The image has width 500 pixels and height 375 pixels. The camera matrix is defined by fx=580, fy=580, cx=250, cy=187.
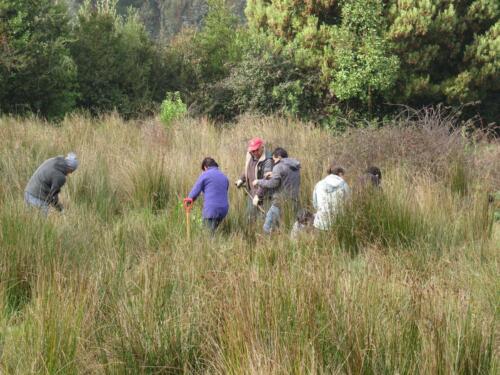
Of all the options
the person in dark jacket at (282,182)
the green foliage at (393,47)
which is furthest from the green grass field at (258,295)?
the green foliage at (393,47)

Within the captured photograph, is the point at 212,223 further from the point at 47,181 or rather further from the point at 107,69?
the point at 107,69

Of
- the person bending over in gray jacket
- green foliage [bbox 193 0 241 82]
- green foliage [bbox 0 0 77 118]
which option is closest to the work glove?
the person bending over in gray jacket

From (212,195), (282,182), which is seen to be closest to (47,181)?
(212,195)

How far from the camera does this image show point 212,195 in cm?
762

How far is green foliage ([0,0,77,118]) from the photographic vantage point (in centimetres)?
1817

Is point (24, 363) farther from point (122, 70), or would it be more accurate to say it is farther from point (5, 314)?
point (122, 70)

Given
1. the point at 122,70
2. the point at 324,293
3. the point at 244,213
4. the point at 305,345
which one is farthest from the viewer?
the point at 122,70

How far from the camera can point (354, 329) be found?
10.2 ft

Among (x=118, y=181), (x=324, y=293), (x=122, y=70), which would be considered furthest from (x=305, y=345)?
(x=122, y=70)

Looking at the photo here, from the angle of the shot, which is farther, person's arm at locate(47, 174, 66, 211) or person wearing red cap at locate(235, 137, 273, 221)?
person wearing red cap at locate(235, 137, 273, 221)

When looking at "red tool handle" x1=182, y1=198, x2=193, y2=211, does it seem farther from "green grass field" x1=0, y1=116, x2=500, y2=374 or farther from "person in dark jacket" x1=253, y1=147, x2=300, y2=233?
"person in dark jacket" x1=253, y1=147, x2=300, y2=233

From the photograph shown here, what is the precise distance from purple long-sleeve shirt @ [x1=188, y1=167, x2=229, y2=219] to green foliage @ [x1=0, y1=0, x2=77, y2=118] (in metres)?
11.9

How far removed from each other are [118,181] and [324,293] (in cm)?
684

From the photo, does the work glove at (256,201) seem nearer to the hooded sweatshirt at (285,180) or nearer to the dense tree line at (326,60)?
the hooded sweatshirt at (285,180)
